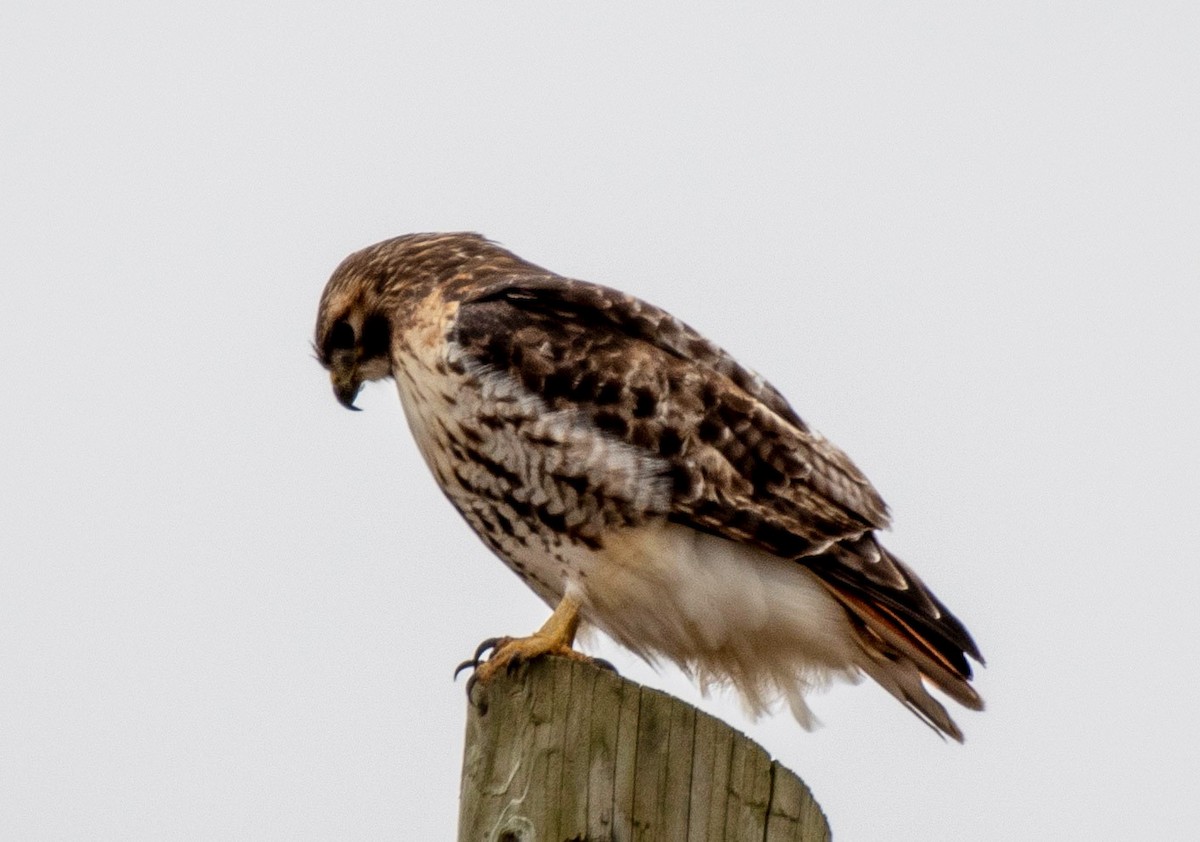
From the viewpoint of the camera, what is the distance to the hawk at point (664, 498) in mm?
4473

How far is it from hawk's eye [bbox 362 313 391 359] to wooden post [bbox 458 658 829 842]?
2420mm

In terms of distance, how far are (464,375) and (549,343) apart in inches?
10.2

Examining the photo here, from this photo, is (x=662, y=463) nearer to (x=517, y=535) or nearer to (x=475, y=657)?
(x=517, y=535)

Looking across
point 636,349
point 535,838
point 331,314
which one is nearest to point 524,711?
point 535,838

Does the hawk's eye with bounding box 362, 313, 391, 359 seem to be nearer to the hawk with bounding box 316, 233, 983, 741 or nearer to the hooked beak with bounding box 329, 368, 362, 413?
the hooked beak with bounding box 329, 368, 362, 413

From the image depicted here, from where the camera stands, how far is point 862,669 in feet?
15.5

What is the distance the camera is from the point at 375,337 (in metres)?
5.28

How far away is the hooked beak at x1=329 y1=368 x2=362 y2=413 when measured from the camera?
17.4ft

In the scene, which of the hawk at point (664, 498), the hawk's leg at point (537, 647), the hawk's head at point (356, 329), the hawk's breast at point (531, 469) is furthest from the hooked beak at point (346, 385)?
the hawk's leg at point (537, 647)

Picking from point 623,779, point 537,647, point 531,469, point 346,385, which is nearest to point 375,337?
point 346,385

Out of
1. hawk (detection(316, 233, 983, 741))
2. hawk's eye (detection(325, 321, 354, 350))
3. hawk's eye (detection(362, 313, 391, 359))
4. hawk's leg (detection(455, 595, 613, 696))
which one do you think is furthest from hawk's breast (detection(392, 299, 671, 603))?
hawk's eye (detection(325, 321, 354, 350))

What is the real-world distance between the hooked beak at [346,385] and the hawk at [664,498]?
0.45 meters

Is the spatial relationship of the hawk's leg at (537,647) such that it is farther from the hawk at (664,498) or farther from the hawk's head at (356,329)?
the hawk's head at (356,329)

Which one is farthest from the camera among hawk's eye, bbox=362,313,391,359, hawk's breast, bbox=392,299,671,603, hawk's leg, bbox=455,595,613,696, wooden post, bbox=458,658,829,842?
hawk's eye, bbox=362,313,391,359
